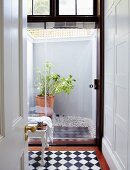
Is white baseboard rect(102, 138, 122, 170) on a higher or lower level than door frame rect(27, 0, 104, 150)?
lower

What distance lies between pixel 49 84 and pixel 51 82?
0.05 meters

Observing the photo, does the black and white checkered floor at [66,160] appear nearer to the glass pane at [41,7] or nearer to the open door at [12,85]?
the open door at [12,85]

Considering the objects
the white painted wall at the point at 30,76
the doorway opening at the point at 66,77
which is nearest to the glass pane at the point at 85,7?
the doorway opening at the point at 66,77

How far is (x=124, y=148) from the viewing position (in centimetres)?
196

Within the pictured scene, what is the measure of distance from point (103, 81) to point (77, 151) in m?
1.04

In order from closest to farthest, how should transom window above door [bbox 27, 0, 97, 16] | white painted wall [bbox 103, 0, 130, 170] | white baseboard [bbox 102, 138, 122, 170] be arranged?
white painted wall [bbox 103, 0, 130, 170], white baseboard [bbox 102, 138, 122, 170], transom window above door [bbox 27, 0, 97, 16]

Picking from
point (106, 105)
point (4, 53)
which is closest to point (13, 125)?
point (4, 53)

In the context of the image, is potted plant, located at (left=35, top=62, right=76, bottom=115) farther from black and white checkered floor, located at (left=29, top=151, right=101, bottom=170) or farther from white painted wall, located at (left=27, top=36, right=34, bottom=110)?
black and white checkered floor, located at (left=29, top=151, right=101, bottom=170)

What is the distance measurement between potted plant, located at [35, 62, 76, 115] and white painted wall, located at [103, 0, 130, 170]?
90cm

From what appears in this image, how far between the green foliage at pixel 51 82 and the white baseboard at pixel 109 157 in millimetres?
1090

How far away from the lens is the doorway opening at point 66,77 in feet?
11.5

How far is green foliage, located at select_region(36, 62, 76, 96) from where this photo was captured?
11.8 ft

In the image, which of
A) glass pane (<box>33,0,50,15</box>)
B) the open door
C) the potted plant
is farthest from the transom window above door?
the open door

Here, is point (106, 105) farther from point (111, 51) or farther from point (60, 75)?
point (60, 75)
